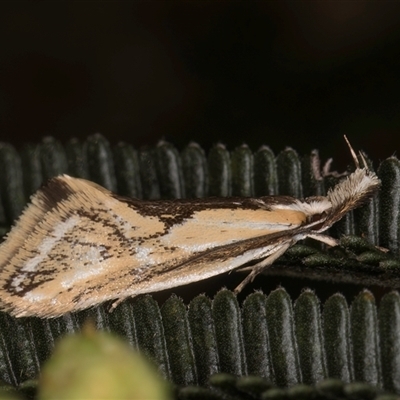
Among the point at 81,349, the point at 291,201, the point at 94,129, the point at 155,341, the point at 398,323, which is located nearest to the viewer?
the point at 81,349

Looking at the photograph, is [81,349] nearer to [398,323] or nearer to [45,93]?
[398,323]

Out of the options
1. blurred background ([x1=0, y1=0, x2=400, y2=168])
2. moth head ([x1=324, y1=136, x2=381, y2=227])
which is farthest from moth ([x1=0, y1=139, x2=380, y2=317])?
blurred background ([x1=0, y1=0, x2=400, y2=168])

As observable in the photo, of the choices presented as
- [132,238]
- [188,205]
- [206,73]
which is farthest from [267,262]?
[206,73]

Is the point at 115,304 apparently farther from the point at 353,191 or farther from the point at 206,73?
the point at 206,73

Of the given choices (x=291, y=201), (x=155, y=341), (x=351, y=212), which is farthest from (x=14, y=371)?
(x=351, y=212)

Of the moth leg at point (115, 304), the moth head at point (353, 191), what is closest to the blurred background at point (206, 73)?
the moth head at point (353, 191)

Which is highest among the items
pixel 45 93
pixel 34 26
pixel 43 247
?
pixel 34 26

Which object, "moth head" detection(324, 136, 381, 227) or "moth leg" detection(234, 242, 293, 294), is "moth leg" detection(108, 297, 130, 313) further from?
"moth head" detection(324, 136, 381, 227)
